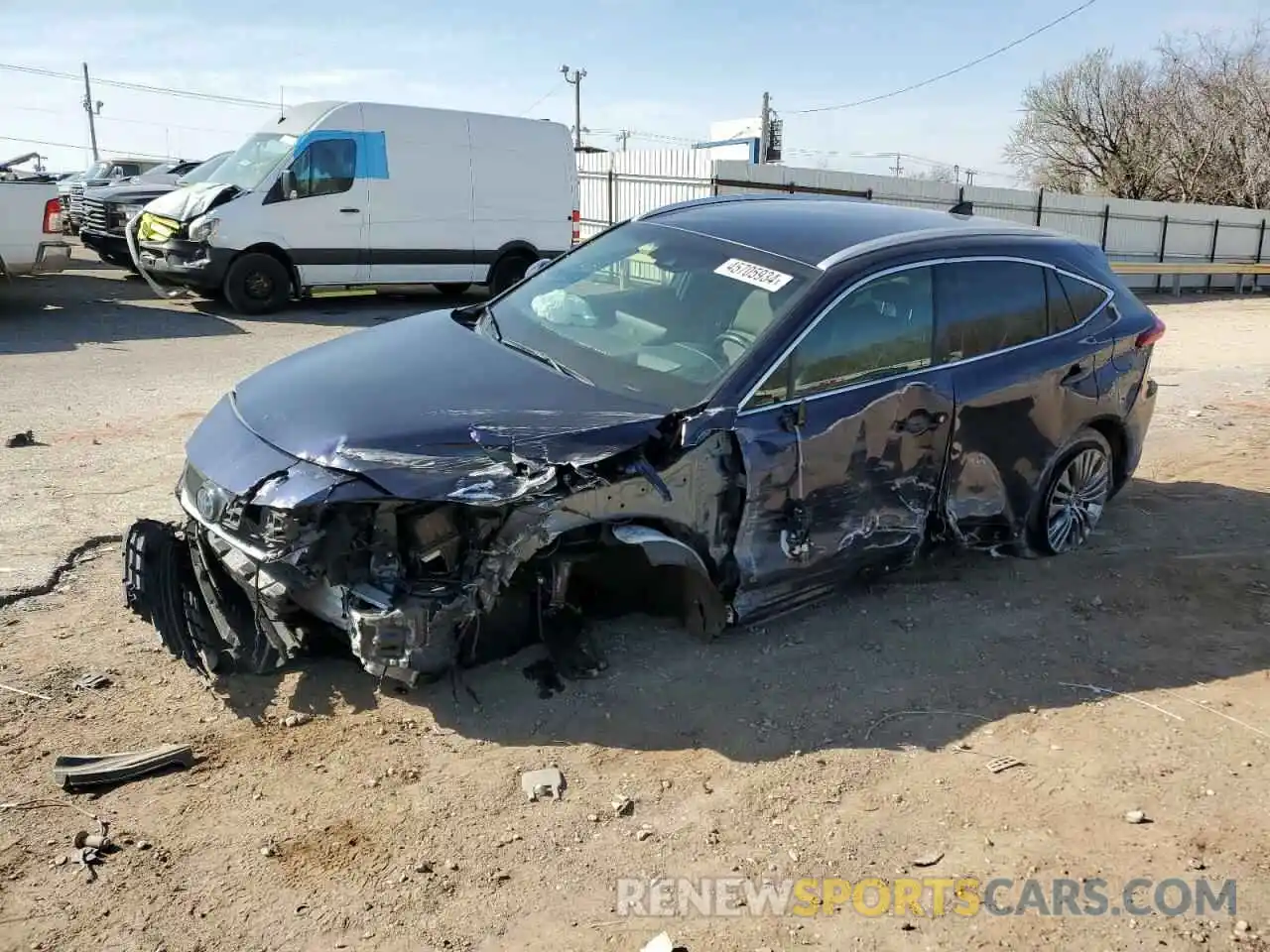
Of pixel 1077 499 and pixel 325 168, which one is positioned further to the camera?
pixel 325 168

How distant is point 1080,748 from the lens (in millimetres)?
3711

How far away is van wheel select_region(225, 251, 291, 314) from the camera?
41.0 feet

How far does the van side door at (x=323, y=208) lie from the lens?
12.5 meters

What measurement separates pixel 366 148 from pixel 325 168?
1.89ft

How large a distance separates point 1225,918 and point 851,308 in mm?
2523

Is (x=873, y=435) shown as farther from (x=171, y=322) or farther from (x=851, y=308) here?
(x=171, y=322)

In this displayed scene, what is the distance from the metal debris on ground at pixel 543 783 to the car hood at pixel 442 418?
0.92 meters

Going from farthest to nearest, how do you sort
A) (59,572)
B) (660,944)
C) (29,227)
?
(29,227), (59,572), (660,944)

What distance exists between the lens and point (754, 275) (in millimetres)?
4355

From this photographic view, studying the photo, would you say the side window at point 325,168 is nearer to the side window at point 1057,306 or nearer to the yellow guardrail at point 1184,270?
the side window at point 1057,306

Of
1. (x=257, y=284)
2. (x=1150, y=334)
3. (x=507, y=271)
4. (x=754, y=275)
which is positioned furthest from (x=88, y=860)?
(x=507, y=271)

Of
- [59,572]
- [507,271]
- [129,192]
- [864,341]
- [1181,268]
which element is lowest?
[59,572]

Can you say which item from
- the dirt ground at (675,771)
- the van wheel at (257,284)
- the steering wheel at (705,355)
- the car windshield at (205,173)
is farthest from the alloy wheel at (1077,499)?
A: the car windshield at (205,173)

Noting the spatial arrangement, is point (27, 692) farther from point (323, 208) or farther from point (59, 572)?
point (323, 208)
